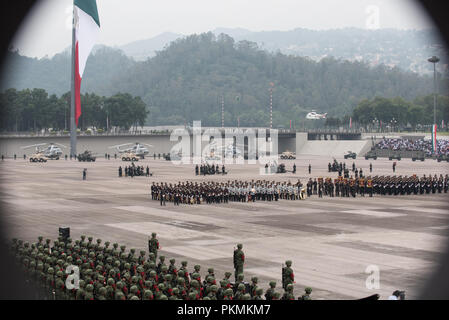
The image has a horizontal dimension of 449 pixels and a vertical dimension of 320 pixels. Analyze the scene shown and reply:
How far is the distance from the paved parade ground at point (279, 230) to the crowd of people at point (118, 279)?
11.2ft

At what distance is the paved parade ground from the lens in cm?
1986

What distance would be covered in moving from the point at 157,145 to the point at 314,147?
1220 inches

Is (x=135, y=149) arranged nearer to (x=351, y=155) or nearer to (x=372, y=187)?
(x=351, y=155)

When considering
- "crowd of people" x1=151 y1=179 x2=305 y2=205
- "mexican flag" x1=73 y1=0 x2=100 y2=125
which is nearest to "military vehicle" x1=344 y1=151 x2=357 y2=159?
"mexican flag" x1=73 y1=0 x2=100 y2=125

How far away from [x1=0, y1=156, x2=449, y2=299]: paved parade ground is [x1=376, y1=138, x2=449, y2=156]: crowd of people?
55.5 metres

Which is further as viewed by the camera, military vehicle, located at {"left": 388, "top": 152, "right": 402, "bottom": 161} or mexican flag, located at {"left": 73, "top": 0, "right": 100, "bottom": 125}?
military vehicle, located at {"left": 388, "top": 152, "right": 402, "bottom": 161}

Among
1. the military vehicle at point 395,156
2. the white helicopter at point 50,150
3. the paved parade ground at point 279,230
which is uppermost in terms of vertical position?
the white helicopter at point 50,150

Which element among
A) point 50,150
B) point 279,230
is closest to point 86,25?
point 50,150

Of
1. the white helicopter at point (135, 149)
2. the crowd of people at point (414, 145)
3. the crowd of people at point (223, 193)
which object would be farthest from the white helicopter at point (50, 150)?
the crowd of people at point (223, 193)

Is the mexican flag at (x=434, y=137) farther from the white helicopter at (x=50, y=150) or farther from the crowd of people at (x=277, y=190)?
the white helicopter at (x=50, y=150)

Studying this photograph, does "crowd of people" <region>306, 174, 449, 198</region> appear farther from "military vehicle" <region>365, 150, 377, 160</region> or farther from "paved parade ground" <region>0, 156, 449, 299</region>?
"military vehicle" <region>365, 150, 377, 160</region>

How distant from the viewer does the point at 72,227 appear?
96.5 feet

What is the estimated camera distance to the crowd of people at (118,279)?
13.1m
